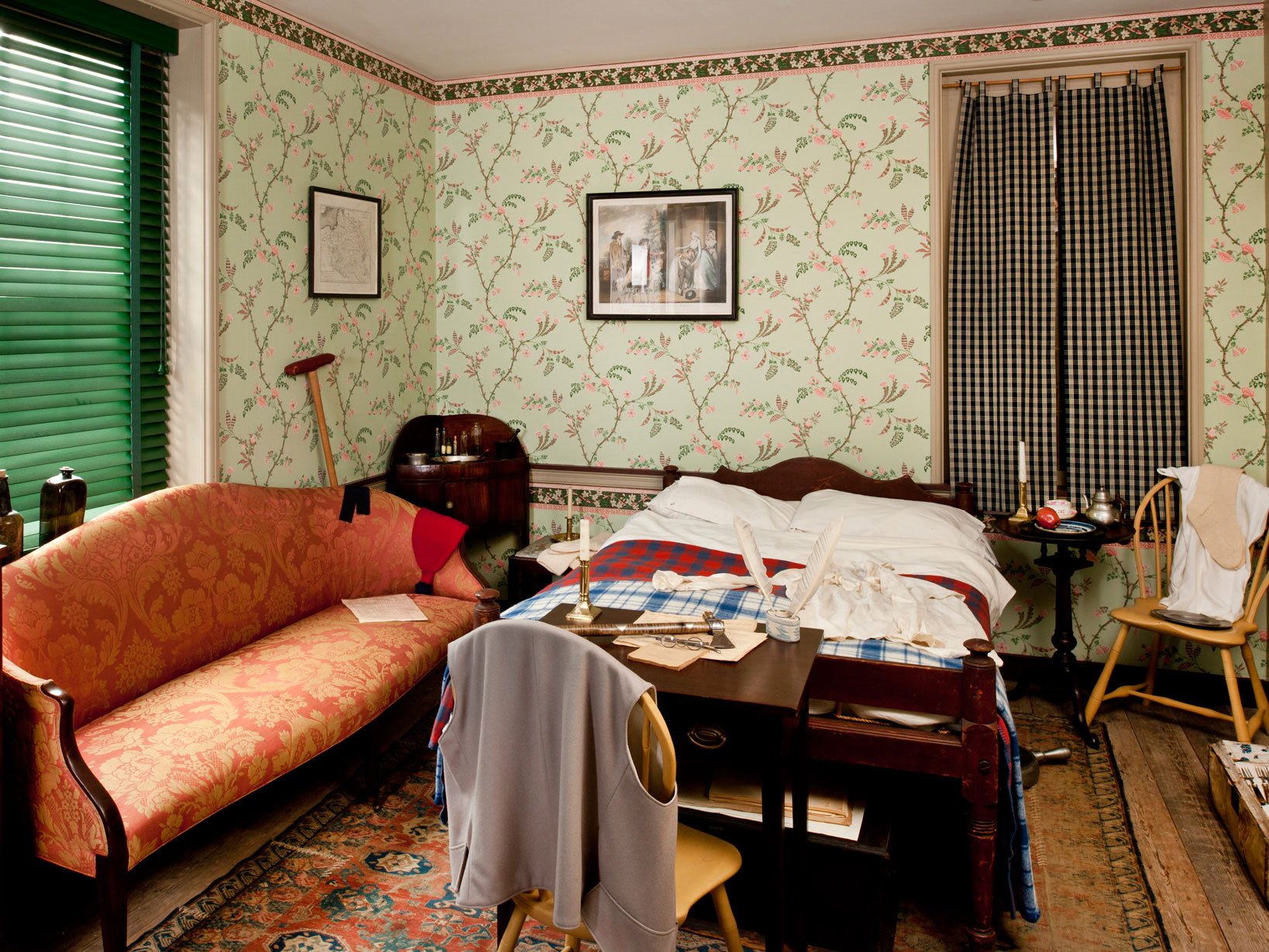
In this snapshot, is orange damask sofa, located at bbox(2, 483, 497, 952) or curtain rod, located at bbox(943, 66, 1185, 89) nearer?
orange damask sofa, located at bbox(2, 483, 497, 952)

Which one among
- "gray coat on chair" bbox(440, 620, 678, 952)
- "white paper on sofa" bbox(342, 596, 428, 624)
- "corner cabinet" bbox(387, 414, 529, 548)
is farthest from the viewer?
"corner cabinet" bbox(387, 414, 529, 548)

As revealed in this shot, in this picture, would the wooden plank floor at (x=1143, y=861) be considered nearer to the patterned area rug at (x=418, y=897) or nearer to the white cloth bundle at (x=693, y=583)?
the patterned area rug at (x=418, y=897)

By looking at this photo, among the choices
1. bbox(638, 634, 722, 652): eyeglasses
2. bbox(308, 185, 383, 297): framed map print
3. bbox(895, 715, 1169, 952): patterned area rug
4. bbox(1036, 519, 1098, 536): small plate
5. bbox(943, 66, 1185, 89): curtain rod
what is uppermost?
bbox(943, 66, 1185, 89): curtain rod

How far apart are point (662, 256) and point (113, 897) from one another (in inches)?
133

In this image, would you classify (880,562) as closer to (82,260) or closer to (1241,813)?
(1241,813)

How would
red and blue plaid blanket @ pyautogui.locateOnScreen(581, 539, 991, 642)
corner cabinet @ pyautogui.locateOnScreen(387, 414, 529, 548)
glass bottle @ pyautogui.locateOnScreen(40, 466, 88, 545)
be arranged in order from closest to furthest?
glass bottle @ pyautogui.locateOnScreen(40, 466, 88, 545)
red and blue plaid blanket @ pyautogui.locateOnScreen(581, 539, 991, 642)
corner cabinet @ pyautogui.locateOnScreen(387, 414, 529, 548)

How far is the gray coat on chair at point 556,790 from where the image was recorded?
4.84 feet

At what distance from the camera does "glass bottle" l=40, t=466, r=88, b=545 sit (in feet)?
8.75

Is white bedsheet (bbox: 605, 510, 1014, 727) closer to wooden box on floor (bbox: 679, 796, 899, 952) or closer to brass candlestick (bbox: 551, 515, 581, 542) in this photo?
wooden box on floor (bbox: 679, 796, 899, 952)

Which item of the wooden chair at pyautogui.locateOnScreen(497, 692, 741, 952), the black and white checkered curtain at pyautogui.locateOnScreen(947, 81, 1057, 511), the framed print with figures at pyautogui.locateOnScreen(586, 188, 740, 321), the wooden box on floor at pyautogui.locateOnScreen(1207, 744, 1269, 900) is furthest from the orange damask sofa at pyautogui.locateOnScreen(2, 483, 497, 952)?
the black and white checkered curtain at pyautogui.locateOnScreen(947, 81, 1057, 511)

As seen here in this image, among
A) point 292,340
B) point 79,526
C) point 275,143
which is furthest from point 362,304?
point 79,526

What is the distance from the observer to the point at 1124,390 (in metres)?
3.81

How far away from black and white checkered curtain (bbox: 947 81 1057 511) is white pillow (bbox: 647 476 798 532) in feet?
3.04

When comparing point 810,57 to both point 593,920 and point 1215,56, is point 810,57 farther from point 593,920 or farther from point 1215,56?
point 593,920
